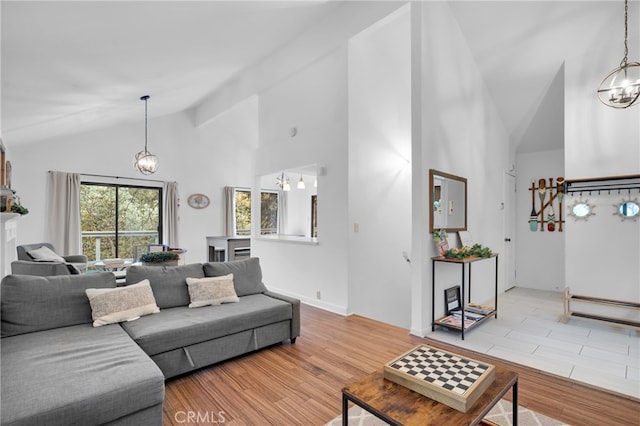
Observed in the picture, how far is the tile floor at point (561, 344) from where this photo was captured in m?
2.55

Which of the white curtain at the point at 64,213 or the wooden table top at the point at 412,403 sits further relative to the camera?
the white curtain at the point at 64,213

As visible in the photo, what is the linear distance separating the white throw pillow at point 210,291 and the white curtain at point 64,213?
4.26 m

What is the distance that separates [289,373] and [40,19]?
3.19m

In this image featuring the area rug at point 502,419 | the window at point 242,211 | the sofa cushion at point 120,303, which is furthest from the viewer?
the window at point 242,211

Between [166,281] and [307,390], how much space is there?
1.64 meters

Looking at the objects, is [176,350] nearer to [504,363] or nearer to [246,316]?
[246,316]

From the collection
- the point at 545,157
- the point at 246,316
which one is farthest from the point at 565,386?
the point at 545,157

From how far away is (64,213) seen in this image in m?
5.75

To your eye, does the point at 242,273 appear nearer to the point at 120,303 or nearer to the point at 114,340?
the point at 120,303

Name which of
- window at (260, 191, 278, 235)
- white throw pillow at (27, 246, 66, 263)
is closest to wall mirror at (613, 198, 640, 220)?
window at (260, 191, 278, 235)

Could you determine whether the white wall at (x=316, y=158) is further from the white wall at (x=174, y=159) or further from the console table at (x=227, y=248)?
the console table at (x=227, y=248)

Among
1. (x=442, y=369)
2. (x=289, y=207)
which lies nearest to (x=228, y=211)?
(x=289, y=207)

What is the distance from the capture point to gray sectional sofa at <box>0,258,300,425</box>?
1.58m

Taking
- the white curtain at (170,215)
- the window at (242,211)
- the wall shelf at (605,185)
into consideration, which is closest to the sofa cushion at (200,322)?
the wall shelf at (605,185)
